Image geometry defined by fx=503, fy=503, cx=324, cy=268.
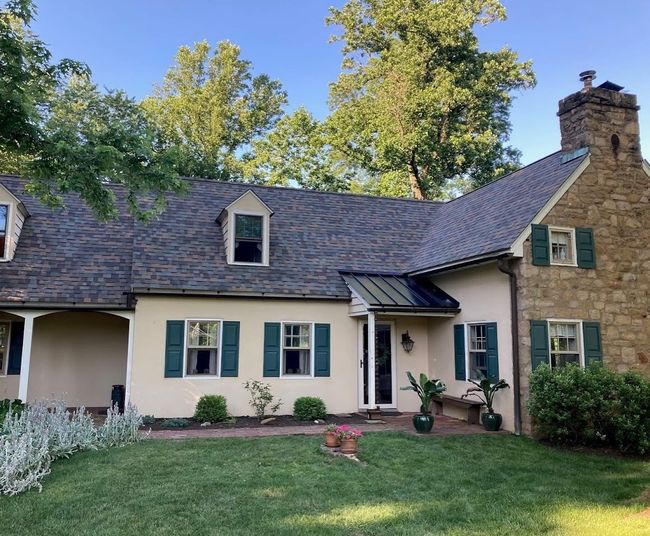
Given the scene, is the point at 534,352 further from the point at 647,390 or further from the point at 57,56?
the point at 57,56

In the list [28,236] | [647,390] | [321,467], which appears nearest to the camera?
[321,467]

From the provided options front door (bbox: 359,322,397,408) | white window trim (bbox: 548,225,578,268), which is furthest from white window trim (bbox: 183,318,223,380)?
white window trim (bbox: 548,225,578,268)

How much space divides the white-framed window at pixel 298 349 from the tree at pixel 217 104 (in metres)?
18.8

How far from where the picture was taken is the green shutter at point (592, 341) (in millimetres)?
10923

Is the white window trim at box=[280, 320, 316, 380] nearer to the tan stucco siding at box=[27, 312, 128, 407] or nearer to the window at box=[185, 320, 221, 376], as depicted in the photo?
the window at box=[185, 320, 221, 376]

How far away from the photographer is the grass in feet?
17.5

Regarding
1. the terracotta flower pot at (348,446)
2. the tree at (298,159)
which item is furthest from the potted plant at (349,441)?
the tree at (298,159)

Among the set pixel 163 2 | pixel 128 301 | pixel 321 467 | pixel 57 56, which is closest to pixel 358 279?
pixel 128 301

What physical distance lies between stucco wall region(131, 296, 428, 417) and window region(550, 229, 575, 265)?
4306 millimetres

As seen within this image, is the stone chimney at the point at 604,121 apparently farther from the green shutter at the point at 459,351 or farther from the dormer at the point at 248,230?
the dormer at the point at 248,230

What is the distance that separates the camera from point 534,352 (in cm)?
1048

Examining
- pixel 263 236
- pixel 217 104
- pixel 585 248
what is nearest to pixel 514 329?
pixel 585 248

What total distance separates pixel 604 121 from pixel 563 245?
3.24 metres

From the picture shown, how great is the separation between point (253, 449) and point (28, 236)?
886 centimetres
